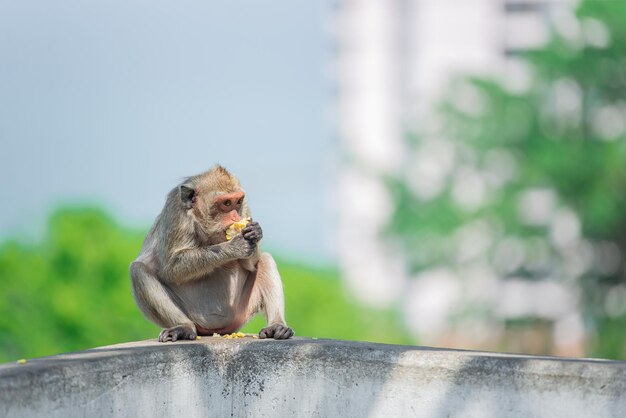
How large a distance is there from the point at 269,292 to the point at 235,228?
17.8 inches

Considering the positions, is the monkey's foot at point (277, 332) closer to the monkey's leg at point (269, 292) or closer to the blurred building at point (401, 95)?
the monkey's leg at point (269, 292)

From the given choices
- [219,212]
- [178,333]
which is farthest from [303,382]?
[219,212]

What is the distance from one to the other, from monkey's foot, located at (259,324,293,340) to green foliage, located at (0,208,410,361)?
2150 centimetres

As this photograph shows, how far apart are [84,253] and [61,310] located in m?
1.79

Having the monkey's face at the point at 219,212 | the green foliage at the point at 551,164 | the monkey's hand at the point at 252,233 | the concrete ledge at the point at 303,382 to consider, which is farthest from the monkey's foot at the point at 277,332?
the green foliage at the point at 551,164

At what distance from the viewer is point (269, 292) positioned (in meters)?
6.33

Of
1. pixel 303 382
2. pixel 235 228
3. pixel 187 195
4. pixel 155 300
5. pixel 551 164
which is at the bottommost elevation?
pixel 303 382

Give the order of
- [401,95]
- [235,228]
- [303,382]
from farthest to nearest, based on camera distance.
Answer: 1. [401,95]
2. [235,228]
3. [303,382]

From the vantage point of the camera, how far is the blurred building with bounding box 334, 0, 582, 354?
1437 inches

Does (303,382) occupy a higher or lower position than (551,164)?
lower

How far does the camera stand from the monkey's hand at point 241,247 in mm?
6074

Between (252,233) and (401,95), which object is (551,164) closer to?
(252,233)

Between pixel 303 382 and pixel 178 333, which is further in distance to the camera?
pixel 178 333

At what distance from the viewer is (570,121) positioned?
2895cm
